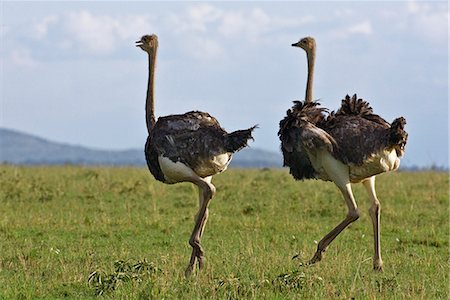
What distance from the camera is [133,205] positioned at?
14.1m

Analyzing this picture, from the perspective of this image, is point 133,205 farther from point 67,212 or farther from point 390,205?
point 390,205

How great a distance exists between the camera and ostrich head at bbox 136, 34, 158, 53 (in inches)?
403

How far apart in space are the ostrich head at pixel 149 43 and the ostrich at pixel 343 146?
1873 millimetres

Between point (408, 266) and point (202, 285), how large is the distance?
8.22ft

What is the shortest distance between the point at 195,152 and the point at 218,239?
2391 millimetres

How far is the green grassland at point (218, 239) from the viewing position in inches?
298

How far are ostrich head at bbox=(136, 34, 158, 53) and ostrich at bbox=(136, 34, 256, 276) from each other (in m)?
1.34

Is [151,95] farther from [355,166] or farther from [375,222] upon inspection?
[375,222]

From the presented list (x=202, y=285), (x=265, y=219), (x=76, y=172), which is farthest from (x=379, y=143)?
(x=76, y=172)

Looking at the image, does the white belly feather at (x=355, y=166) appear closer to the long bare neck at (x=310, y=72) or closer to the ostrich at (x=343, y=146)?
the ostrich at (x=343, y=146)

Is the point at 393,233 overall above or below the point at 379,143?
below

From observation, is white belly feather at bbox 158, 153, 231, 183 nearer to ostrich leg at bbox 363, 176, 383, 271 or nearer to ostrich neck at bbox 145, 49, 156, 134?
ostrich neck at bbox 145, 49, 156, 134

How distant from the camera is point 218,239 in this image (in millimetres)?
11039

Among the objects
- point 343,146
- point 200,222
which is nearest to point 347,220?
point 343,146
